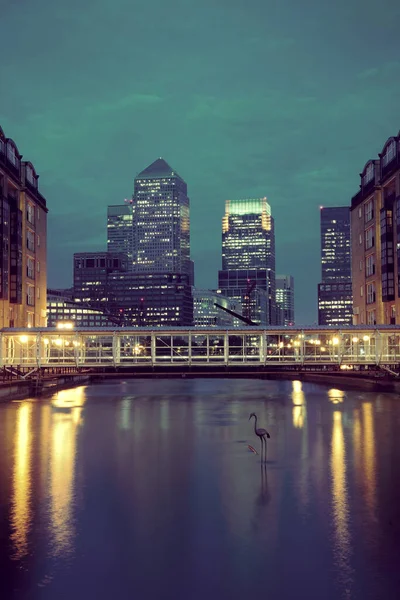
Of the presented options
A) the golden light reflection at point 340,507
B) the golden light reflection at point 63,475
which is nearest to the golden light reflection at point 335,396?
the golden light reflection at point 63,475

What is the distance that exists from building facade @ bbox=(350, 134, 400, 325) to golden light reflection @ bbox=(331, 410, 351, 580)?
61.4m

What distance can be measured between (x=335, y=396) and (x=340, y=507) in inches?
2076

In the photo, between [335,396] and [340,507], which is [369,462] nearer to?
[340,507]

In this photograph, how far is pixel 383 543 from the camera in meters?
20.0

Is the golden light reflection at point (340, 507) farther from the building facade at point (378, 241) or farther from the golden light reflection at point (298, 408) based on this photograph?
the building facade at point (378, 241)

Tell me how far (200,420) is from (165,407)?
14482mm

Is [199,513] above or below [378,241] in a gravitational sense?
below

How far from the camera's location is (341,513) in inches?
921

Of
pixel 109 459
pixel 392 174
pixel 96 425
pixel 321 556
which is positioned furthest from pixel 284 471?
pixel 392 174

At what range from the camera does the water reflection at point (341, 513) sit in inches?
712

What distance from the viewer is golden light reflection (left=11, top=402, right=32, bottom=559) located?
66.8ft

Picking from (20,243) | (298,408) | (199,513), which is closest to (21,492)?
(199,513)

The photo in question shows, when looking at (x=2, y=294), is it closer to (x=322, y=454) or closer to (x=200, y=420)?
(x=200, y=420)

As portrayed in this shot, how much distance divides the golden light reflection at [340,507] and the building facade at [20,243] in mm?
65115
